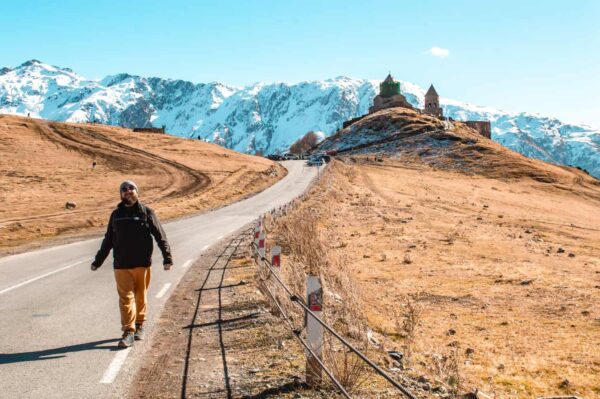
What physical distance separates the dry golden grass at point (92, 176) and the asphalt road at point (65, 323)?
7131 mm

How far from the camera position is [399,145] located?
305ft

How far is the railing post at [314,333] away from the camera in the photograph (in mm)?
6188

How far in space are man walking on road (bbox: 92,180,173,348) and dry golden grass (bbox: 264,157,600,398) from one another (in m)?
3.48

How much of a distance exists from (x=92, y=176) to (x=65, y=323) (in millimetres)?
44416

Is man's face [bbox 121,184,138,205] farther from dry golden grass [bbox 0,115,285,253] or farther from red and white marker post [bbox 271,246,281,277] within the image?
dry golden grass [bbox 0,115,285,253]

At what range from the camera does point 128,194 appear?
297 inches

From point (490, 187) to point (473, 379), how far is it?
177 ft

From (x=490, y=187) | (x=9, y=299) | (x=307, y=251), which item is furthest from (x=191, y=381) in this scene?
(x=490, y=187)

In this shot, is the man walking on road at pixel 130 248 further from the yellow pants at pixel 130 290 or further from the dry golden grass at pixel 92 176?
the dry golden grass at pixel 92 176

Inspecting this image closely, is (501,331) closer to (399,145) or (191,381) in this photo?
(191,381)

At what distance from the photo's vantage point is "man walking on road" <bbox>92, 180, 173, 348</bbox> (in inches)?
302

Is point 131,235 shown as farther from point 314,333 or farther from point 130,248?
point 314,333

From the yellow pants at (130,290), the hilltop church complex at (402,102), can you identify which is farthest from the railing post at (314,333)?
the hilltop church complex at (402,102)

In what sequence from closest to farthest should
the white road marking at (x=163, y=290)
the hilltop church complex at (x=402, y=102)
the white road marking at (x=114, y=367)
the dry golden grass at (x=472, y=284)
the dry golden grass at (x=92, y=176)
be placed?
1. the white road marking at (x=114, y=367)
2. the dry golden grass at (x=472, y=284)
3. the white road marking at (x=163, y=290)
4. the dry golden grass at (x=92, y=176)
5. the hilltop church complex at (x=402, y=102)
